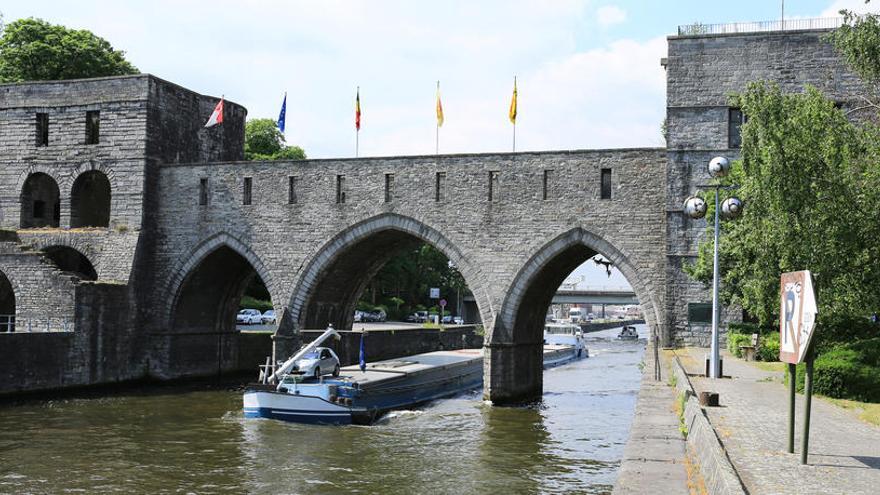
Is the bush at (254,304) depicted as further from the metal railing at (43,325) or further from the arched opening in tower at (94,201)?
the metal railing at (43,325)

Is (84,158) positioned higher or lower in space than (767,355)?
higher

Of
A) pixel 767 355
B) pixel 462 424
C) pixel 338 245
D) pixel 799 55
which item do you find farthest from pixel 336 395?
pixel 799 55

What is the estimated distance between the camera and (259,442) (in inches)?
846

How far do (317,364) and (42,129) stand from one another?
15.6 m

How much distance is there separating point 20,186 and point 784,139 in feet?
91.0

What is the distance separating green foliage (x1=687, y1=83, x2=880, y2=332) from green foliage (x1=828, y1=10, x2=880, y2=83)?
1681 mm

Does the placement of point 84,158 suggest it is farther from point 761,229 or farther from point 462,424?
point 761,229

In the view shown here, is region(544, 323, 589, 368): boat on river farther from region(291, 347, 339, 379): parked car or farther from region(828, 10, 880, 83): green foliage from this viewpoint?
region(828, 10, 880, 83): green foliage

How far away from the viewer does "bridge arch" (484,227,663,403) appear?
26812 mm

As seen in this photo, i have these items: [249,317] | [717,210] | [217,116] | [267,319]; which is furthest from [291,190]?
[267,319]

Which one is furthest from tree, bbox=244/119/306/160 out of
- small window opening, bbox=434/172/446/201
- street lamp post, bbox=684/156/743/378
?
street lamp post, bbox=684/156/743/378

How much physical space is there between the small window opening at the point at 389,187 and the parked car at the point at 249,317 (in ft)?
81.3

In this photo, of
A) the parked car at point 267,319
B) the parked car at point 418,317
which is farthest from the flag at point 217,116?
the parked car at point 418,317

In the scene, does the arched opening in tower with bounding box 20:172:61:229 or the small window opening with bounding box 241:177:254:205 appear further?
the arched opening in tower with bounding box 20:172:61:229
